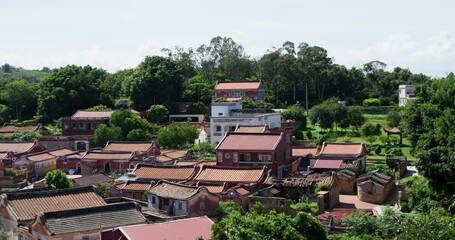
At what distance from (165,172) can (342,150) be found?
39.9ft

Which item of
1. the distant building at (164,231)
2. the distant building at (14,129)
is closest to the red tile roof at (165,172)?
the distant building at (164,231)

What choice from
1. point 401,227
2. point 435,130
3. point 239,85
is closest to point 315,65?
point 239,85

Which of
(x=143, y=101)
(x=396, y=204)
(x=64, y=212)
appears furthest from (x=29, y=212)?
(x=143, y=101)

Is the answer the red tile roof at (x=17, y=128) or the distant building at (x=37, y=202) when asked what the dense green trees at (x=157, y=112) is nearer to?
the red tile roof at (x=17, y=128)

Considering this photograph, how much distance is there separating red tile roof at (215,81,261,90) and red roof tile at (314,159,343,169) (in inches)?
1012

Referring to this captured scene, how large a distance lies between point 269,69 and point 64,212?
156 ft

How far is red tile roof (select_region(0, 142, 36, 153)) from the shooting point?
173 feet

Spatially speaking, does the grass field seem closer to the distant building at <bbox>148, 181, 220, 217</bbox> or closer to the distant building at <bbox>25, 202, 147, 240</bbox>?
the distant building at <bbox>148, 181, 220, 217</bbox>

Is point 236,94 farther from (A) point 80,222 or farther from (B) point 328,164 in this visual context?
(A) point 80,222

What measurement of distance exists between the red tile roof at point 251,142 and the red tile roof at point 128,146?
33.4ft

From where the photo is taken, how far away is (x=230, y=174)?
36.8 metres

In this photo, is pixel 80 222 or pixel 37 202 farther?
pixel 37 202

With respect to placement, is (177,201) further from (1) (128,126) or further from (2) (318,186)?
(1) (128,126)

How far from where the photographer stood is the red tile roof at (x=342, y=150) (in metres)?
42.8
